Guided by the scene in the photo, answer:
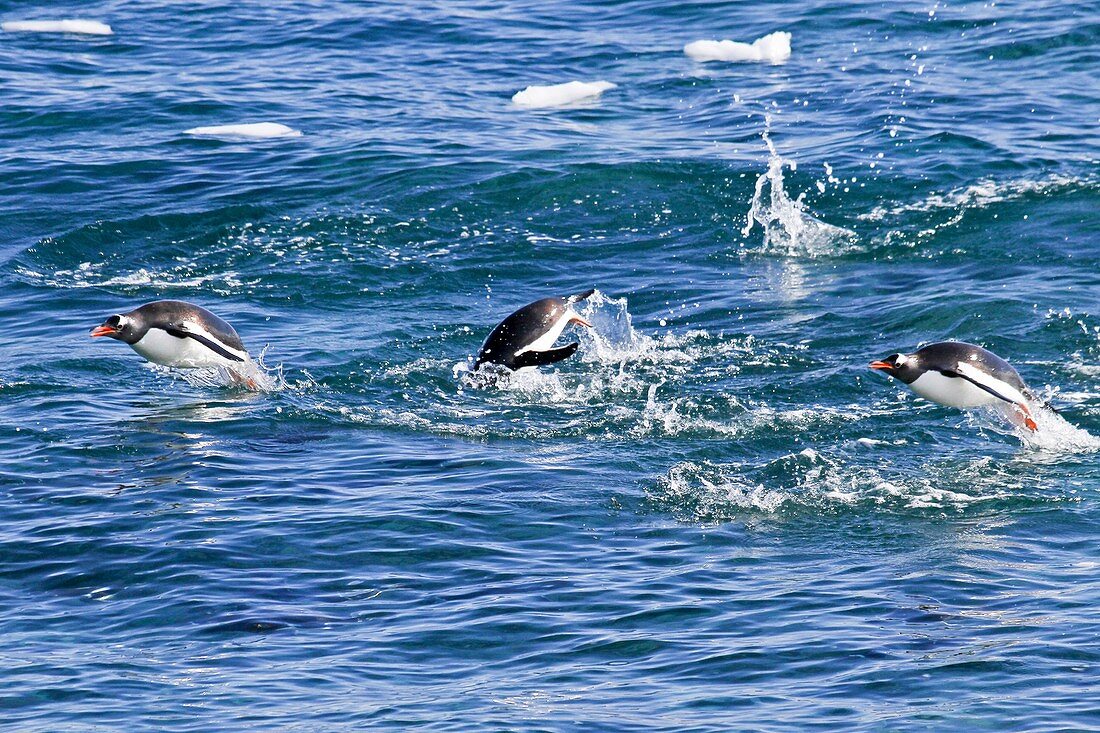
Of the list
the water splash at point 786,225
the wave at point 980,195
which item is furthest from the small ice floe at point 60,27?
the wave at point 980,195

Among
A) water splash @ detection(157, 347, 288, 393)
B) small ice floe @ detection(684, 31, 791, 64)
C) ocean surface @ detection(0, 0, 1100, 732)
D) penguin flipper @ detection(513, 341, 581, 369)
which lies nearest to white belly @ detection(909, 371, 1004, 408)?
ocean surface @ detection(0, 0, 1100, 732)

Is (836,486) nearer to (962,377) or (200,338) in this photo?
(962,377)

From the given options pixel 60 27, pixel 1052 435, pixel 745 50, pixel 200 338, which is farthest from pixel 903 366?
pixel 60 27

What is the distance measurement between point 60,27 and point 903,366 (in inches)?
800

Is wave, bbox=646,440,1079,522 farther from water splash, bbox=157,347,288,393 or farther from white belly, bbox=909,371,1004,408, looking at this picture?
water splash, bbox=157,347,288,393

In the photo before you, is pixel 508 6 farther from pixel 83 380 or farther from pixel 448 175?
pixel 83 380

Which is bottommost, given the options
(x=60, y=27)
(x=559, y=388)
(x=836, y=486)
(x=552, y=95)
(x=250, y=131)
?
(x=836, y=486)

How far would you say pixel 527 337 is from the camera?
1369cm

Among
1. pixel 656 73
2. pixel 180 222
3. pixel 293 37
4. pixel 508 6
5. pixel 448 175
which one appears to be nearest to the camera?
pixel 180 222

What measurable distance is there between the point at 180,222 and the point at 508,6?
12780 millimetres

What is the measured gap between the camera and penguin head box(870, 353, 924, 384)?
41.1 feet

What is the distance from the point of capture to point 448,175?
20.7 metres

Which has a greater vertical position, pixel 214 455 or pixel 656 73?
pixel 656 73

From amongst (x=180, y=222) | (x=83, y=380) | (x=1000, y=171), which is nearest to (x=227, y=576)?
(x=83, y=380)
